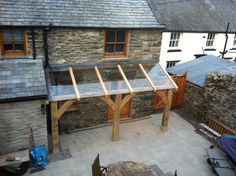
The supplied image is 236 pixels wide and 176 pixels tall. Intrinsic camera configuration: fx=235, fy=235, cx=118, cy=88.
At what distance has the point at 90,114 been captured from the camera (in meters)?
11.7

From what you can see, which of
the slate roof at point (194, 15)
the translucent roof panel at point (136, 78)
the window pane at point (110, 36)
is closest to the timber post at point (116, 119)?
the translucent roof panel at point (136, 78)

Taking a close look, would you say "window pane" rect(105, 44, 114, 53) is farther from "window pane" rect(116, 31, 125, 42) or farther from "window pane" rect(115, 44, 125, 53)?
"window pane" rect(116, 31, 125, 42)

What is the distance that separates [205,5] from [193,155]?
1653 cm

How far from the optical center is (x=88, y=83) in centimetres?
1002

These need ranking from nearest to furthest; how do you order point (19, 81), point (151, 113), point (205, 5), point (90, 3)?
1. point (19, 81)
2. point (90, 3)
3. point (151, 113)
4. point (205, 5)

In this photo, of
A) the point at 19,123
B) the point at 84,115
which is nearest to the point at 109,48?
the point at 84,115

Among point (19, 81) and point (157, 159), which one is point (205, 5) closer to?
point (157, 159)

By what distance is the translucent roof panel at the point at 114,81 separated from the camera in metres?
9.99

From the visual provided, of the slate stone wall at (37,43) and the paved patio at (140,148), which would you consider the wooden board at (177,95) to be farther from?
the slate stone wall at (37,43)

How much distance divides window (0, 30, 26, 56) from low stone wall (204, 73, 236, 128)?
8.93 metres

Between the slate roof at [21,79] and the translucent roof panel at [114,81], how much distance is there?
2.76 m

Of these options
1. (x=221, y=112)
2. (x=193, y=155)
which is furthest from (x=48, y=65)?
(x=221, y=112)

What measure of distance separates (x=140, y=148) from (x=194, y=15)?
1455cm

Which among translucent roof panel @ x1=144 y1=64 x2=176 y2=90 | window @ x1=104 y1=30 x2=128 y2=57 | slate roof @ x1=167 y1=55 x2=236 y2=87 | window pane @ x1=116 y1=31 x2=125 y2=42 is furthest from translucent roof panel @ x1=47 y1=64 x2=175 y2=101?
slate roof @ x1=167 y1=55 x2=236 y2=87
